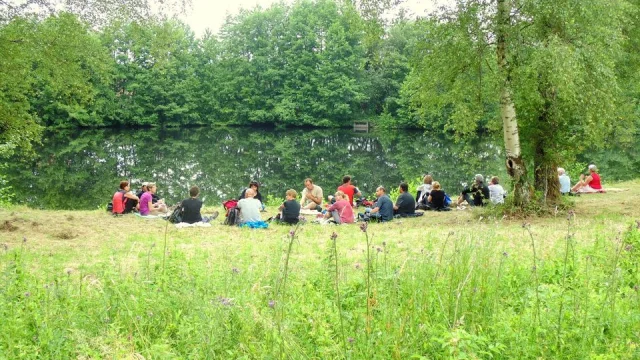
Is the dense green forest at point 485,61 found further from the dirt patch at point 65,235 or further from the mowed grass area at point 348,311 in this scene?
the mowed grass area at point 348,311

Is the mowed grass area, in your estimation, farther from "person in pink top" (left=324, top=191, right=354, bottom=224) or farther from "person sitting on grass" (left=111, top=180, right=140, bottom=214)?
"person sitting on grass" (left=111, top=180, right=140, bottom=214)

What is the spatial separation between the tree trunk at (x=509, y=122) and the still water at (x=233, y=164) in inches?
83.0

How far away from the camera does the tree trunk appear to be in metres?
12.7

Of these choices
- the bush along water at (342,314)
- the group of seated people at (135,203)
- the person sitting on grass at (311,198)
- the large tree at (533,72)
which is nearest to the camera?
the bush along water at (342,314)

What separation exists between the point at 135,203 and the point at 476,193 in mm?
10231

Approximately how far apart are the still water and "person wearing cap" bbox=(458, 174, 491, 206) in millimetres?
977

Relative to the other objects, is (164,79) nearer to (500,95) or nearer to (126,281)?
(500,95)

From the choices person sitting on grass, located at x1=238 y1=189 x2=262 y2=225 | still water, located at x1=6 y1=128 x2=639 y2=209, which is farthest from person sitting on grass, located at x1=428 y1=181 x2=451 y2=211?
person sitting on grass, located at x1=238 y1=189 x2=262 y2=225

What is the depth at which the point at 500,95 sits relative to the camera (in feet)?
43.4

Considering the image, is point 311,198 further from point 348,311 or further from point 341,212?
point 348,311

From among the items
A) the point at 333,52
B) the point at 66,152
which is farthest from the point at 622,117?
the point at 333,52

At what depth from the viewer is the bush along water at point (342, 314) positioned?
13.2 ft

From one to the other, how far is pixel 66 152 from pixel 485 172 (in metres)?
30.2

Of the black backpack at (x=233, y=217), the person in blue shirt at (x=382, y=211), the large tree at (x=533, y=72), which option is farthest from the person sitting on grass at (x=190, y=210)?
the large tree at (x=533, y=72)
